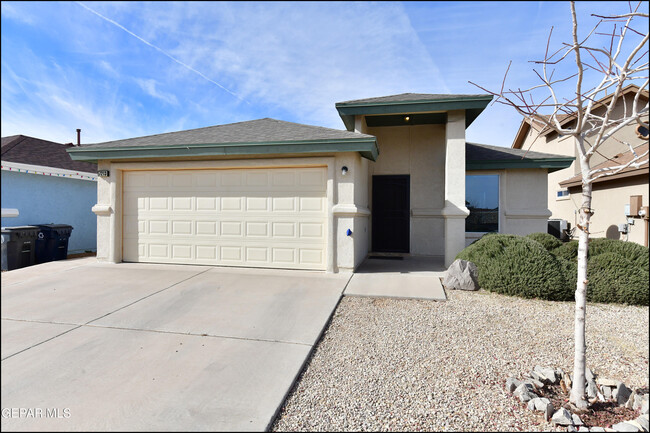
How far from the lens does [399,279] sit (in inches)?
269

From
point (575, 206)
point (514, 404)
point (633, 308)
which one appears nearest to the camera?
point (514, 404)

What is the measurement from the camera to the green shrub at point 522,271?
547 cm

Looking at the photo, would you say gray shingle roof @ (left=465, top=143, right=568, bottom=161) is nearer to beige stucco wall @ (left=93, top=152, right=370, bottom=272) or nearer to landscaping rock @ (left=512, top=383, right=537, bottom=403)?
beige stucco wall @ (left=93, top=152, right=370, bottom=272)

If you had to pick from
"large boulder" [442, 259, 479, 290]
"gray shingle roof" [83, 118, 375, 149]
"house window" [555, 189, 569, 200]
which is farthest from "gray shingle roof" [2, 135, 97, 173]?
"house window" [555, 189, 569, 200]

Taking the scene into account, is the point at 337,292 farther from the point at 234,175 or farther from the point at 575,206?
the point at 575,206

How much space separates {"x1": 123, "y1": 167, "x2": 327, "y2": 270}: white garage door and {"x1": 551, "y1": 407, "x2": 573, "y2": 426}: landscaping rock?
18.0 ft

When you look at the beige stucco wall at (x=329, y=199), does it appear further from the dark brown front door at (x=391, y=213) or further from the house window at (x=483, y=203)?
the house window at (x=483, y=203)

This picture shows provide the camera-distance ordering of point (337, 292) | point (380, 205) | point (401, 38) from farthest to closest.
A: point (380, 205), point (337, 292), point (401, 38)

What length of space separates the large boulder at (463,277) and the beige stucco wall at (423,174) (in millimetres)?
3495

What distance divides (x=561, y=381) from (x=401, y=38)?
11.7 ft

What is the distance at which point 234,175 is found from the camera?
809 centimetres

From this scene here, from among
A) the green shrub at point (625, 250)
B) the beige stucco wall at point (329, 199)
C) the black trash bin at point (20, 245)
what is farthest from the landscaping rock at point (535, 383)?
the black trash bin at point (20, 245)

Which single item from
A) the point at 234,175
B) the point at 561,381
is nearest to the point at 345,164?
the point at 234,175

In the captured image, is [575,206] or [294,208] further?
[575,206]
